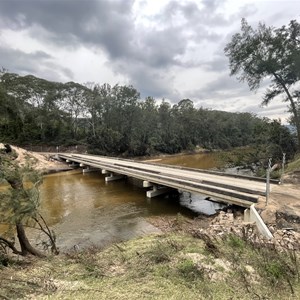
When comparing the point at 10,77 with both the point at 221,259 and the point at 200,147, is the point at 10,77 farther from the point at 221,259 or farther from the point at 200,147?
the point at 221,259

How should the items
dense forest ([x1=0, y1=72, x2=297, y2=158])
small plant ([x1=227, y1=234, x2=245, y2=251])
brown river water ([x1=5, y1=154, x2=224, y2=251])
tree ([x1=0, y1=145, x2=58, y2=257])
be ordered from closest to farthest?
small plant ([x1=227, y1=234, x2=245, y2=251]) < tree ([x1=0, y1=145, x2=58, y2=257]) < brown river water ([x1=5, y1=154, x2=224, y2=251]) < dense forest ([x1=0, y1=72, x2=297, y2=158])

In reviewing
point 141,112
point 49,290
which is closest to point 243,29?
point 49,290

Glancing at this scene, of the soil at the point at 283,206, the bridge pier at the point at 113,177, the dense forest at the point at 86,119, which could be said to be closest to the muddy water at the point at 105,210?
the bridge pier at the point at 113,177

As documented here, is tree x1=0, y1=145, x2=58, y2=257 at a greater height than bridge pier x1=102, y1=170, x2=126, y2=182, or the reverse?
tree x1=0, y1=145, x2=58, y2=257

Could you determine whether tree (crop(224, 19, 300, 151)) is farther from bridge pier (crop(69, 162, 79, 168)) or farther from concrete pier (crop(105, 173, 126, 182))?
bridge pier (crop(69, 162, 79, 168))

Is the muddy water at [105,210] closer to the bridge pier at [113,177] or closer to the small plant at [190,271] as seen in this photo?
the bridge pier at [113,177]

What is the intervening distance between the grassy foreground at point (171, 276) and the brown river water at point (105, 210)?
412 cm

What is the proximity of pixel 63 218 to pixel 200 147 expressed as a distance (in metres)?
50.5

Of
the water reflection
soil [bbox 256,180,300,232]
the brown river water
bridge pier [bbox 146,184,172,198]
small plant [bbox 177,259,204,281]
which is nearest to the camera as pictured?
small plant [bbox 177,259,204,281]

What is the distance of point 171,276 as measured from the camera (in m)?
3.98

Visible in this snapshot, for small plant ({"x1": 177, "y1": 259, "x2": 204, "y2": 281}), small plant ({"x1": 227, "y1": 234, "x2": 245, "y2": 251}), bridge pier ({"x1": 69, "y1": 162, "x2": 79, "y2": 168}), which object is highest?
small plant ({"x1": 177, "y1": 259, "x2": 204, "y2": 281})

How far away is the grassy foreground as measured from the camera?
351 centimetres

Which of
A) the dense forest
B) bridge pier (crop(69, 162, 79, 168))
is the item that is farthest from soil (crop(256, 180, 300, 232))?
the dense forest

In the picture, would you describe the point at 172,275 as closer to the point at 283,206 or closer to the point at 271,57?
the point at 283,206
